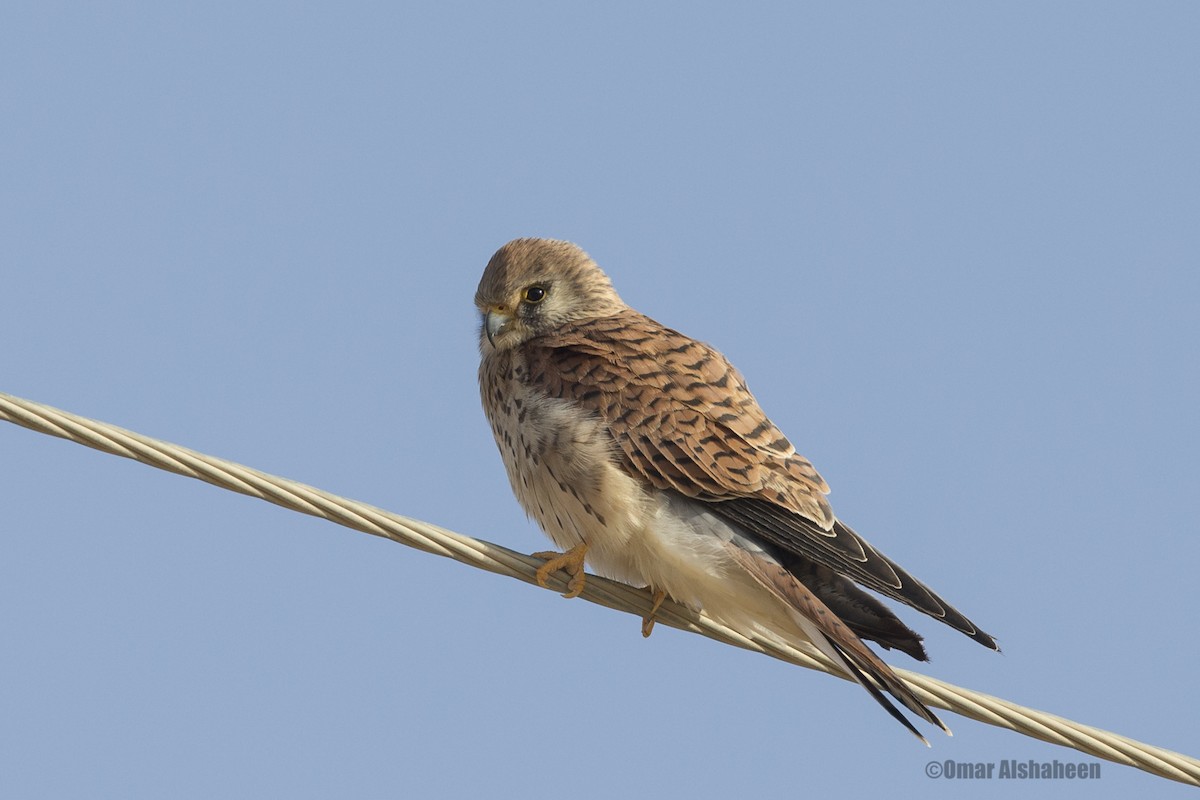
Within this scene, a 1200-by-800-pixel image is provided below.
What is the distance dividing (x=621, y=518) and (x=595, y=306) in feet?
4.06

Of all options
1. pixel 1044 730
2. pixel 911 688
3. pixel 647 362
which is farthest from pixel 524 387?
pixel 1044 730

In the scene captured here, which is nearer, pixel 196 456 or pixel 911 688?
pixel 196 456

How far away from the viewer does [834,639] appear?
3.79 metres

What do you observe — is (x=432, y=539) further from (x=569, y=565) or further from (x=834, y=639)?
(x=834, y=639)

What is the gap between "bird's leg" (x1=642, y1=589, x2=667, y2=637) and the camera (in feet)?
14.0

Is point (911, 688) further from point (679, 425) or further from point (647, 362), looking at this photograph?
point (647, 362)

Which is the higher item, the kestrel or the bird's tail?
the kestrel

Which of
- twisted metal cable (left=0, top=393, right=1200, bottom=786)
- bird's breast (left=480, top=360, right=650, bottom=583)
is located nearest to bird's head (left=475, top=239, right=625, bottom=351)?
bird's breast (left=480, top=360, right=650, bottom=583)

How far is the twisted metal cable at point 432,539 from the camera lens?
304 centimetres

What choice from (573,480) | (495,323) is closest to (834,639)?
(573,480)

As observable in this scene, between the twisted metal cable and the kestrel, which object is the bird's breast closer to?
the kestrel

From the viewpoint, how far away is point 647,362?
4508 mm

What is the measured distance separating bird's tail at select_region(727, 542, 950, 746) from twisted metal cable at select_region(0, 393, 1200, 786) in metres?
0.05

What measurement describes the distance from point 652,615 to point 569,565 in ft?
1.00
